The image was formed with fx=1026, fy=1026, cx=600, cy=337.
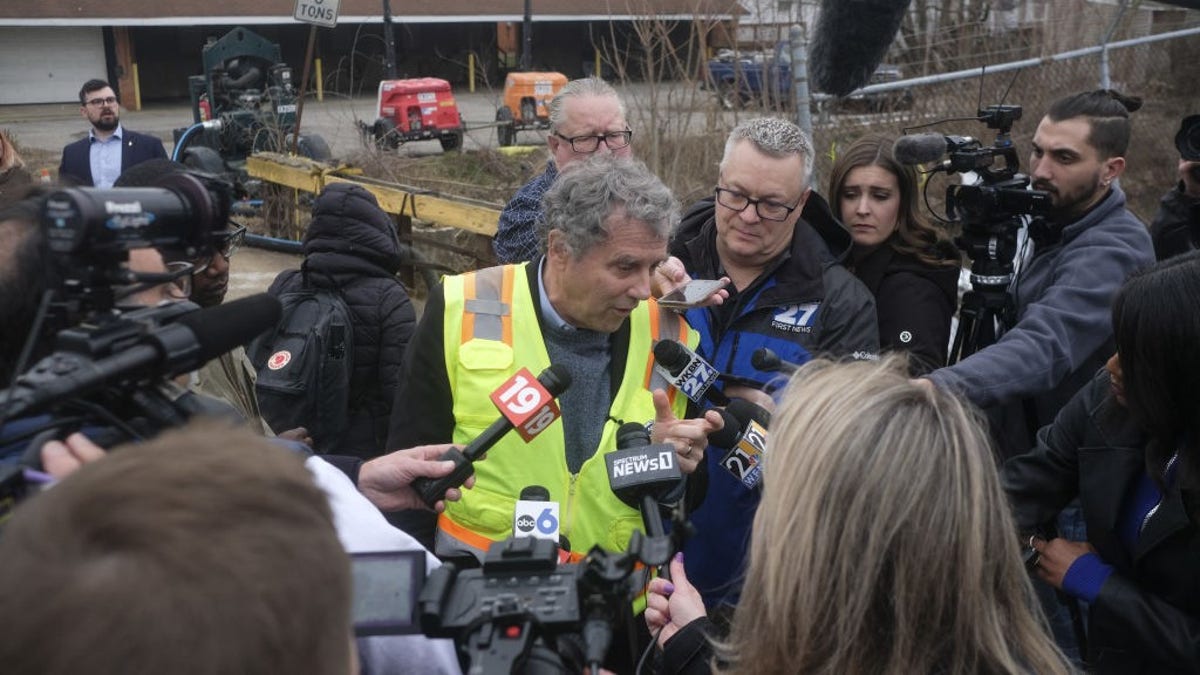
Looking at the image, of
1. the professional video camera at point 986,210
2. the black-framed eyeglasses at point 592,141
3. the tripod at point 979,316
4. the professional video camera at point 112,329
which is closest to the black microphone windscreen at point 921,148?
the professional video camera at point 986,210

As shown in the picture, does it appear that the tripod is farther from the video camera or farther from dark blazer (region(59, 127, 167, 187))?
dark blazer (region(59, 127, 167, 187))

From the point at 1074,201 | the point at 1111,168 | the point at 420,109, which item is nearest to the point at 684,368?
the point at 1074,201

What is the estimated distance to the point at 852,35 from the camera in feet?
8.70

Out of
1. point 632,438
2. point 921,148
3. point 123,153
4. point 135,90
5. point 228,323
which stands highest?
point 135,90

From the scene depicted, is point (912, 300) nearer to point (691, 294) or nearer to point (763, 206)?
point (763, 206)

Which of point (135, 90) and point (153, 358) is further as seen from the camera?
point (135, 90)

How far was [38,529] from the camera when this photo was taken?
886 mm

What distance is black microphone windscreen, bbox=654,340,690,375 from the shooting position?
2.54 meters

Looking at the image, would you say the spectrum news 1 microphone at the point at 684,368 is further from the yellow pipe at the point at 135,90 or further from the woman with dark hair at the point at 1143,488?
the yellow pipe at the point at 135,90

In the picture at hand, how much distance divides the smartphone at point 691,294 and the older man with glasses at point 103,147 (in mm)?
6839

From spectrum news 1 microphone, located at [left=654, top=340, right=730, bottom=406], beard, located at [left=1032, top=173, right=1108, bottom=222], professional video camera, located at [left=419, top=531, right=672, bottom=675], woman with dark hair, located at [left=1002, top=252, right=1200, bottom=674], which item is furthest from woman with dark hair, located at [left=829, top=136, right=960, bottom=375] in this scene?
professional video camera, located at [left=419, top=531, right=672, bottom=675]

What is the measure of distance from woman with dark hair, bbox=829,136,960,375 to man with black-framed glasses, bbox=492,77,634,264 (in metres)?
0.85

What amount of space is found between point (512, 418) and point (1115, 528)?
4.55 feet

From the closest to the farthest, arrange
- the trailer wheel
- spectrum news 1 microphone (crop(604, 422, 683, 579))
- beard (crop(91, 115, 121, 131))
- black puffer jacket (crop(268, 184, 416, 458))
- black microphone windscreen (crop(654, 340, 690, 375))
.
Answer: spectrum news 1 microphone (crop(604, 422, 683, 579)) < black microphone windscreen (crop(654, 340, 690, 375)) < black puffer jacket (crop(268, 184, 416, 458)) < beard (crop(91, 115, 121, 131)) < the trailer wheel
